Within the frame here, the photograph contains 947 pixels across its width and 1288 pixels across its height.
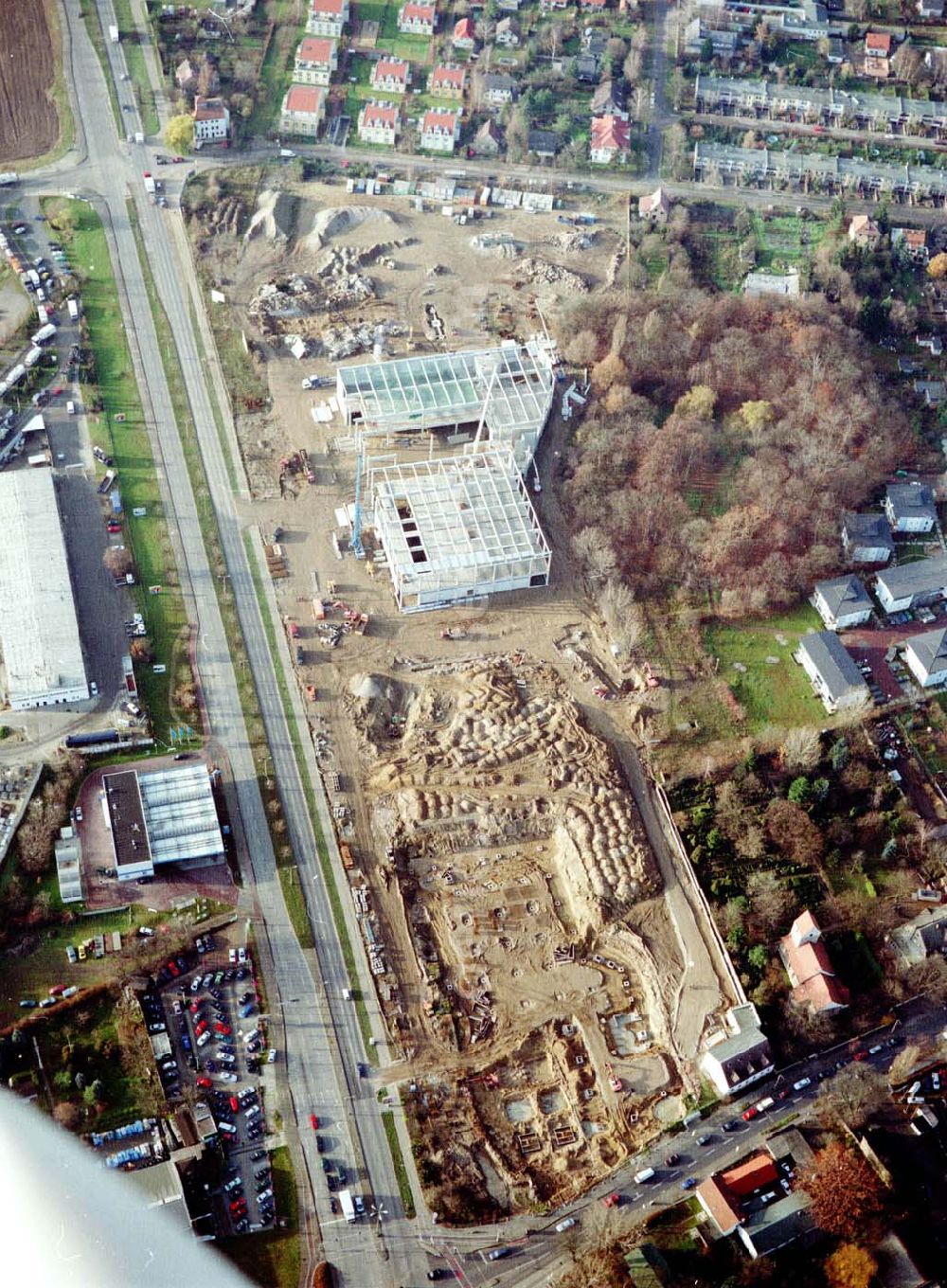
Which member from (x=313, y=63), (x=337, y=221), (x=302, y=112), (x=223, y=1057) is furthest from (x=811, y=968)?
(x=313, y=63)

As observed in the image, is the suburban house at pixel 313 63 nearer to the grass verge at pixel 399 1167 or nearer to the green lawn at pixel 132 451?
the green lawn at pixel 132 451

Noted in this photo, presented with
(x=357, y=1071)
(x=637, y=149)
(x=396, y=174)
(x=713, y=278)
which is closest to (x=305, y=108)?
(x=396, y=174)

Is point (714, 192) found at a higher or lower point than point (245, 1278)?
higher

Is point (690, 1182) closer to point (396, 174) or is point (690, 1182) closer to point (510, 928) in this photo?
point (510, 928)

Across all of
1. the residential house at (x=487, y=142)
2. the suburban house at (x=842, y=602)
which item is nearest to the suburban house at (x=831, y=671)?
the suburban house at (x=842, y=602)

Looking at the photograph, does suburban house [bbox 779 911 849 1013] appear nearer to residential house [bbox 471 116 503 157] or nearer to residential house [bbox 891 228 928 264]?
residential house [bbox 891 228 928 264]

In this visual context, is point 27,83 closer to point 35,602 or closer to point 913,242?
point 35,602

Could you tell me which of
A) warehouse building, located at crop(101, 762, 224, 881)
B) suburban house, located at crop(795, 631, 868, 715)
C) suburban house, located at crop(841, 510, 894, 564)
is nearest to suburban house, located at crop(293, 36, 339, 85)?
suburban house, located at crop(841, 510, 894, 564)
